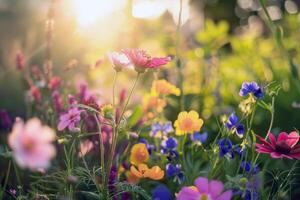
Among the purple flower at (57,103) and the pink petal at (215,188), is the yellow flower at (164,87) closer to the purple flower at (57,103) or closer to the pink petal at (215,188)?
the purple flower at (57,103)

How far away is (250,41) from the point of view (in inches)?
132

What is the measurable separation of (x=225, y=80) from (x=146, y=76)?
2.47ft

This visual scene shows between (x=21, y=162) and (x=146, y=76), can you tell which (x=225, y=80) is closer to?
(x=146, y=76)

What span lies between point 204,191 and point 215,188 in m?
0.02

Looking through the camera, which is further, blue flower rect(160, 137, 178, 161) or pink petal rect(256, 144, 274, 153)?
blue flower rect(160, 137, 178, 161)

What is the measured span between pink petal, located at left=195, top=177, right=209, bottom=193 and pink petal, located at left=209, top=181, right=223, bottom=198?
12 mm

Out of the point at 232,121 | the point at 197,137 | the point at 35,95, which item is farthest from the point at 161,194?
the point at 35,95

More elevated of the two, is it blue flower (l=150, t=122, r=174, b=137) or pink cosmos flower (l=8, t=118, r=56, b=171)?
pink cosmos flower (l=8, t=118, r=56, b=171)

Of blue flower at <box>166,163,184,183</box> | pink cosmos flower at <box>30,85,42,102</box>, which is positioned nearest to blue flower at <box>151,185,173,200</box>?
blue flower at <box>166,163,184,183</box>

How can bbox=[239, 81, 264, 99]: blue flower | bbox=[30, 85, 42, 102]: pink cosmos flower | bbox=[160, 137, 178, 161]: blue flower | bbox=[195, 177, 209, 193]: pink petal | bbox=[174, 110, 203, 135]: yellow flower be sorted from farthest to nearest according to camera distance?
bbox=[30, 85, 42, 102]: pink cosmos flower → bbox=[160, 137, 178, 161]: blue flower → bbox=[174, 110, 203, 135]: yellow flower → bbox=[239, 81, 264, 99]: blue flower → bbox=[195, 177, 209, 193]: pink petal

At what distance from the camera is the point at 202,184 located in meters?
Answer: 1.16

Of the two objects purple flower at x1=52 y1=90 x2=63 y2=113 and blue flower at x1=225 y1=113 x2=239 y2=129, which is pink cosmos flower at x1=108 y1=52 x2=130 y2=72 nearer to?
blue flower at x1=225 y1=113 x2=239 y2=129

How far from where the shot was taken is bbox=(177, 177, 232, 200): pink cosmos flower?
3.79 feet

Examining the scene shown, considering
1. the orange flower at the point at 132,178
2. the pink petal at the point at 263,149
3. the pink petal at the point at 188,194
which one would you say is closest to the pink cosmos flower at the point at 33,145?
the pink petal at the point at 188,194
